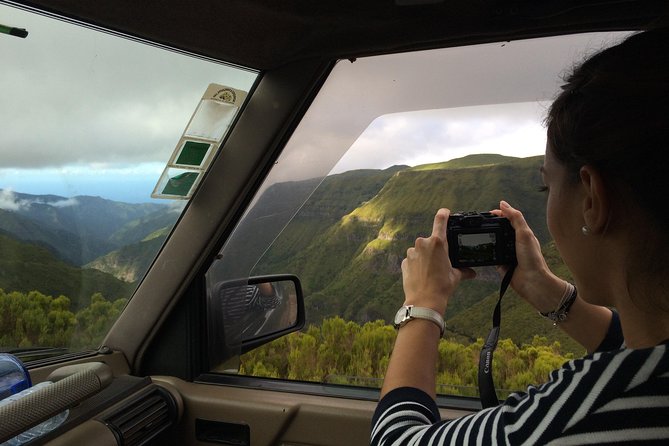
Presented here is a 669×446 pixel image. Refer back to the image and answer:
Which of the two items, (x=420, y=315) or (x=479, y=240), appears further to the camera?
(x=479, y=240)

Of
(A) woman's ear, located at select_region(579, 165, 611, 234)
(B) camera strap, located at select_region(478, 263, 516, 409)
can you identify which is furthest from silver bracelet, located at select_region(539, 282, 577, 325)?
(A) woman's ear, located at select_region(579, 165, 611, 234)

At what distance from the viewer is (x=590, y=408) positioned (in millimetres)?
761

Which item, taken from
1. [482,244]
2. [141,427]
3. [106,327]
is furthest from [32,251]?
[482,244]

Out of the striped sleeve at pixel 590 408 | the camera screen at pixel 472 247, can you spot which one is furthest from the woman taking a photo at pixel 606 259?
the camera screen at pixel 472 247

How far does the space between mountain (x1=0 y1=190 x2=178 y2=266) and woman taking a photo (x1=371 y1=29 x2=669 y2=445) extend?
5.05 ft

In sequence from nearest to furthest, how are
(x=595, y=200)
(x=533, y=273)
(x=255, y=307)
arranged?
(x=595, y=200) → (x=533, y=273) → (x=255, y=307)

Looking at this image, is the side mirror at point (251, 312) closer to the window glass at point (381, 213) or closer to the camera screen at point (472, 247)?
the window glass at point (381, 213)

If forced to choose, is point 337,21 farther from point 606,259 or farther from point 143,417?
point 143,417

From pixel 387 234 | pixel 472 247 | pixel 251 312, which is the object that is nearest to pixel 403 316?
pixel 472 247

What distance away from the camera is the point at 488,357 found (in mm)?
1607

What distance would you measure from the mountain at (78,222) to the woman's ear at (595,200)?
6.01 feet

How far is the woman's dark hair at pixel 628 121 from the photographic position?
2.70ft

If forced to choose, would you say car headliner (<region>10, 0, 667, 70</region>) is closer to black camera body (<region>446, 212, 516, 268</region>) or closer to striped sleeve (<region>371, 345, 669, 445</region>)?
black camera body (<region>446, 212, 516, 268</region>)

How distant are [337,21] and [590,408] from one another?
5.42ft
